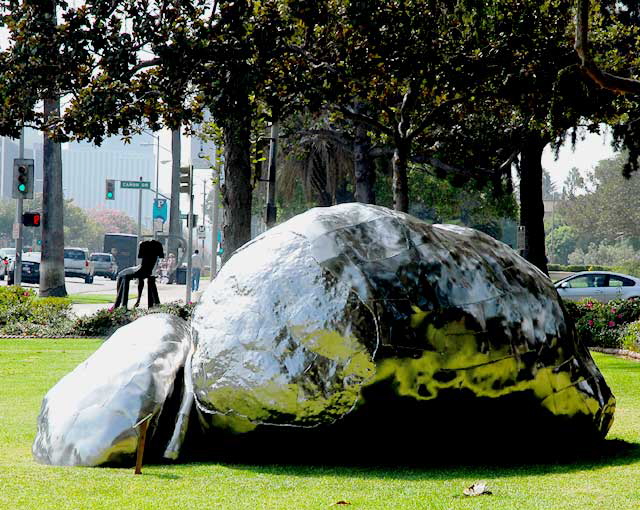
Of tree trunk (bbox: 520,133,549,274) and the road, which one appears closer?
tree trunk (bbox: 520,133,549,274)

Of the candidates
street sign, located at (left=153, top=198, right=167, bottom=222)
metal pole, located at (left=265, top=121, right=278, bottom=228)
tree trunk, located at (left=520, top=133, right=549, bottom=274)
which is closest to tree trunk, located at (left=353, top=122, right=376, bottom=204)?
metal pole, located at (left=265, top=121, right=278, bottom=228)

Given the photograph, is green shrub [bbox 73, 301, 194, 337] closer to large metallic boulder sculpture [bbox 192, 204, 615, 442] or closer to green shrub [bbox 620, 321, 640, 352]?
green shrub [bbox 620, 321, 640, 352]

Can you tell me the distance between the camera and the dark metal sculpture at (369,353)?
20.9 ft

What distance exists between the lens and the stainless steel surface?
6555mm

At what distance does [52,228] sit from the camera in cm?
2755

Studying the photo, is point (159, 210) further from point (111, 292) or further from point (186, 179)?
point (186, 179)

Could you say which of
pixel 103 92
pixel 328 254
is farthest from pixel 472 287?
pixel 103 92

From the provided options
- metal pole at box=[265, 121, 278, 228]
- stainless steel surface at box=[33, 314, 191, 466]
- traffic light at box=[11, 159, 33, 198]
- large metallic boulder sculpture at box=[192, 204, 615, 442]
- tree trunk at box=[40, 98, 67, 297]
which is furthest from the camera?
tree trunk at box=[40, 98, 67, 297]

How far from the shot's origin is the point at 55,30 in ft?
52.0

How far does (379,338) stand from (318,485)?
1.04 metres

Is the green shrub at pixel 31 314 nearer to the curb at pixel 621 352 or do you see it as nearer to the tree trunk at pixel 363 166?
the tree trunk at pixel 363 166

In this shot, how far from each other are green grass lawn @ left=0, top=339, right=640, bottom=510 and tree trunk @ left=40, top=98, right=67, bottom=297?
20737 millimetres

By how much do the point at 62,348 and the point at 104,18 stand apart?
17.8 feet

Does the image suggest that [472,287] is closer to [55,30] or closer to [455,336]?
[455,336]
